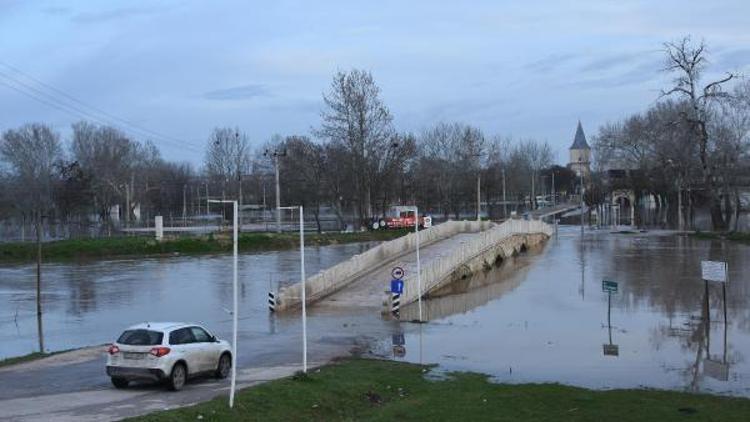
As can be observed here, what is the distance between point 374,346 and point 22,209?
93822 millimetres

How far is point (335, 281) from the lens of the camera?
42.0 m

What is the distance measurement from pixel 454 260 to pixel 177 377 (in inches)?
1265

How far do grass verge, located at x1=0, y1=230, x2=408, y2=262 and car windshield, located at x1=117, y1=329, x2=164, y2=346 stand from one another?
5253cm

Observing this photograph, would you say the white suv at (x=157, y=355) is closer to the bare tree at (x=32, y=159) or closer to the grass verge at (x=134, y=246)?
the grass verge at (x=134, y=246)

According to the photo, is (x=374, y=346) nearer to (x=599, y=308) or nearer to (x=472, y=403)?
(x=472, y=403)

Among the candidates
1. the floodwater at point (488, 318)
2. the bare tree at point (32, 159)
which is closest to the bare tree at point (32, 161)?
the bare tree at point (32, 159)

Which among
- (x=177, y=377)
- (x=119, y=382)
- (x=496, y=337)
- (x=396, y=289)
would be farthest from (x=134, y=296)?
(x=177, y=377)

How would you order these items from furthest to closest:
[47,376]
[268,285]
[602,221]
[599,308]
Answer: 1. [602,221]
2. [268,285]
3. [599,308]
4. [47,376]

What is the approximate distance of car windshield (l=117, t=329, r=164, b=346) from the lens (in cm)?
1851

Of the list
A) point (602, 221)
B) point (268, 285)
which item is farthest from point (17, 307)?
point (602, 221)

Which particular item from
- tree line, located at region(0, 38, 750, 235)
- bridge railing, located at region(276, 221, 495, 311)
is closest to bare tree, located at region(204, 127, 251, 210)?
tree line, located at region(0, 38, 750, 235)

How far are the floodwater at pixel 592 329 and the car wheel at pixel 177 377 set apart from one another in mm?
8279

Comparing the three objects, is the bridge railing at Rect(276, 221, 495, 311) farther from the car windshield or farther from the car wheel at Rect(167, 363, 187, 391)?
the car windshield

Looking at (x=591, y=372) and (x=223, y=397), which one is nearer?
(x=223, y=397)
